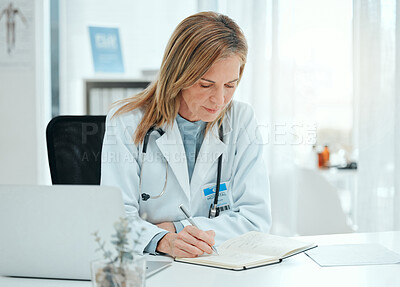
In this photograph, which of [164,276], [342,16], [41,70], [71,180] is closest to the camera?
[164,276]

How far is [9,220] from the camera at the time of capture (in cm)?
103

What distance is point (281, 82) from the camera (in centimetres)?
265

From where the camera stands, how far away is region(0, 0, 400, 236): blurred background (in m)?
2.13

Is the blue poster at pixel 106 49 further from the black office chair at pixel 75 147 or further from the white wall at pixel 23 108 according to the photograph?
the black office chair at pixel 75 147

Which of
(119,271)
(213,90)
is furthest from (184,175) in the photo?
(119,271)

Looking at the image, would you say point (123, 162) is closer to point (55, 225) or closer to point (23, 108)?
point (55, 225)

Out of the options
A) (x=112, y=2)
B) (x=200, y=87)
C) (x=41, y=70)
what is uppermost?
(x=112, y=2)

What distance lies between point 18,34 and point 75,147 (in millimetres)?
2255

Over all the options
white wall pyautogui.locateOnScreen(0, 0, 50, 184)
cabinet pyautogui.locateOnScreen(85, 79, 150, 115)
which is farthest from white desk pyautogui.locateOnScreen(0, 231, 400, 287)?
white wall pyautogui.locateOnScreen(0, 0, 50, 184)

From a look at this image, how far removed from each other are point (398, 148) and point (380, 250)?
0.82 m

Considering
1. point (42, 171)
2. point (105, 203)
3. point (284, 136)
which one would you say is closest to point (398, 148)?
point (284, 136)

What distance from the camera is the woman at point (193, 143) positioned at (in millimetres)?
1521

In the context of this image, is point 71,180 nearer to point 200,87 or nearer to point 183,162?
point 183,162

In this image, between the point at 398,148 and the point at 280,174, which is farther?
the point at 280,174
